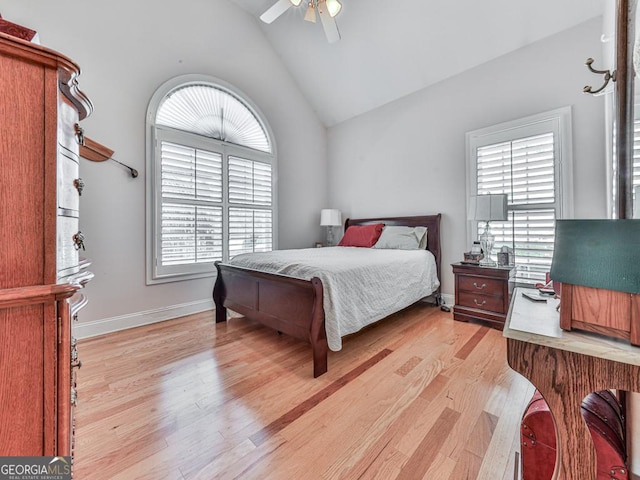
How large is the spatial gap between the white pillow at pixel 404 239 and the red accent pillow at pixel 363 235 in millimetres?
127

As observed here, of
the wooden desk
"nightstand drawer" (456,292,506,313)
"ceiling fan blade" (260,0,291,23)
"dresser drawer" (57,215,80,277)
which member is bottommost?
"nightstand drawer" (456,292,506,313)

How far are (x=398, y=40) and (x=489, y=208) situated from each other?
2.37 m

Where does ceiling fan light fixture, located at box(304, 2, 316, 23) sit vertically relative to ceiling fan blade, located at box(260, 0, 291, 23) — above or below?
below

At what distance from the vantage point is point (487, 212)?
2.74 meters

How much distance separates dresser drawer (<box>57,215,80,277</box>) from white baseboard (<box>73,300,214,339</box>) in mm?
1850

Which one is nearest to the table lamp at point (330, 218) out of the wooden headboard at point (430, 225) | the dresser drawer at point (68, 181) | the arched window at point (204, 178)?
the arched window at point (204, 178)

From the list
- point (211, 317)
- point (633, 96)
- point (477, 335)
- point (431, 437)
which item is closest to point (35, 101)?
point (633, 96)

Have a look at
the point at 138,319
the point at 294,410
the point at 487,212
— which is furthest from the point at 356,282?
the point at 138,319

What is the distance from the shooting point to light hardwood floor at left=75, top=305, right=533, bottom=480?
1.15 m

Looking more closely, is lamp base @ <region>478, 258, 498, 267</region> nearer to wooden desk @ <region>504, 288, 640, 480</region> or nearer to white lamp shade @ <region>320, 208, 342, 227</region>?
white lamp shade @ <region>320, 208, 342, 227</region>

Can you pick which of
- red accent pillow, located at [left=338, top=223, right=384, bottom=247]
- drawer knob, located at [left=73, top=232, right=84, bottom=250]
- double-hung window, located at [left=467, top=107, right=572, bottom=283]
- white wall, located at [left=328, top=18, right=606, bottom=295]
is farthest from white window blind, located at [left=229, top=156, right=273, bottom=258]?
double-hung window, located at [left=467, top=107, right=572, bottom=283]

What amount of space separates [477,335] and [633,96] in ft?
7.37

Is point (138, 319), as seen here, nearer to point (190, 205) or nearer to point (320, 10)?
point (190, 205)

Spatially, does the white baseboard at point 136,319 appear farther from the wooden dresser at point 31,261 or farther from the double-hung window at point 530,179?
the double-hung window at point 530,179
